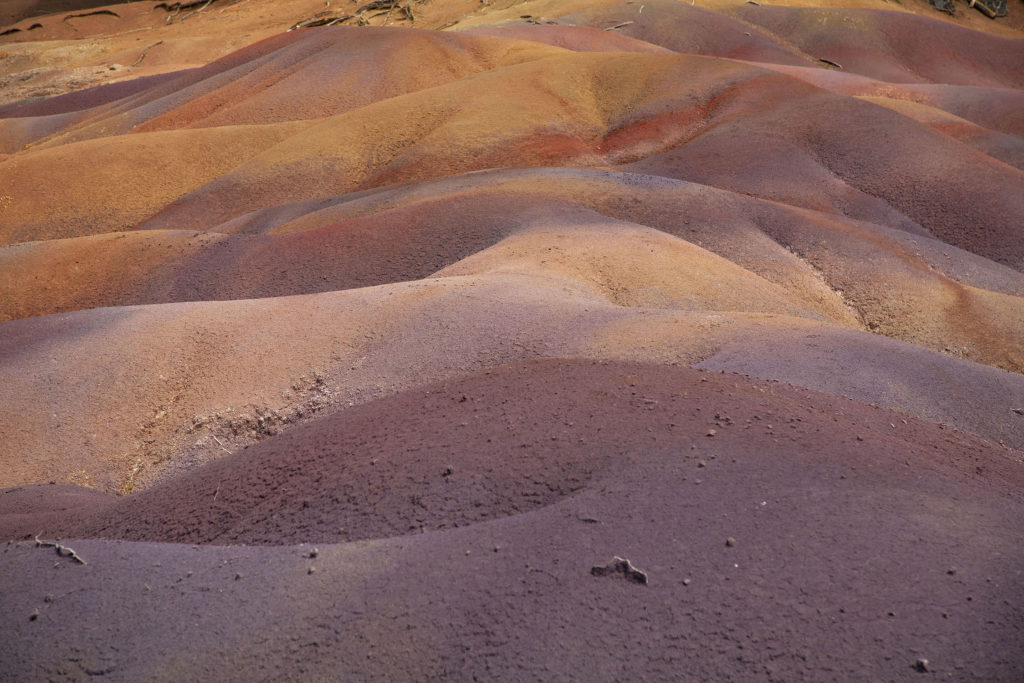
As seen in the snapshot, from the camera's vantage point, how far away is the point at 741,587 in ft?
8.54

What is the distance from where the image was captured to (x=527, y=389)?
14.3 feet

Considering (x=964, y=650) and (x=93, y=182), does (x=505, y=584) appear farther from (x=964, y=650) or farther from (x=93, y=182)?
(x=93, y=182)

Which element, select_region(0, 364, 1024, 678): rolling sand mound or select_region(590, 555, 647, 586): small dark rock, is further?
select_region(590, 555, 647, 586): small dark rock

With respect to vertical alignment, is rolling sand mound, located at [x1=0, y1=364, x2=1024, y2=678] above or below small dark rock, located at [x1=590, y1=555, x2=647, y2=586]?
below

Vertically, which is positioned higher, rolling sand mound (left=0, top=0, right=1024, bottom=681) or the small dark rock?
the small dark rock

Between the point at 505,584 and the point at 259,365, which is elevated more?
the point at 505,584

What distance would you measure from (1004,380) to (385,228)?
269 inches

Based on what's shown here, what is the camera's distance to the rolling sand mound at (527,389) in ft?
8.45

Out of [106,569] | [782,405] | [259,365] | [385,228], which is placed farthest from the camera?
[385,228]

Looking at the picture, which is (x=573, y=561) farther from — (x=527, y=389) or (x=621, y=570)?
(x=527, y=389)

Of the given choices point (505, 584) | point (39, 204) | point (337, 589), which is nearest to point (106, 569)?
point (337, 589)

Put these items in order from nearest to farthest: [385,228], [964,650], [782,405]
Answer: [964,650] < [782,405] < [385,228]

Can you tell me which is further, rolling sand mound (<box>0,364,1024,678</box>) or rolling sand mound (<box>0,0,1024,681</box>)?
rolling sand mound (<box>0,0,1024,681</box>)

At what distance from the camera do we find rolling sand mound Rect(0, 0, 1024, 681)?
2576 mm
